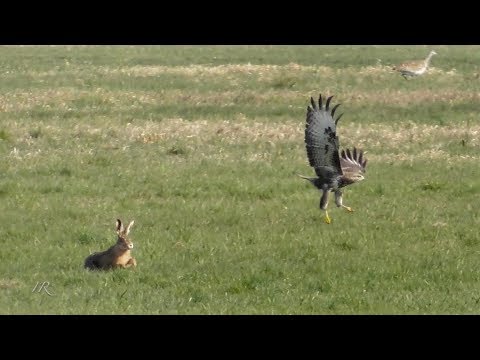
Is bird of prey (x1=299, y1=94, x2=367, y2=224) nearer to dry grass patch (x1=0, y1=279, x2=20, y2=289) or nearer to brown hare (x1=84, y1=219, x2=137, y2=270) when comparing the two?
brown hare (x1=84, y1=219, x2=137, y2=270)

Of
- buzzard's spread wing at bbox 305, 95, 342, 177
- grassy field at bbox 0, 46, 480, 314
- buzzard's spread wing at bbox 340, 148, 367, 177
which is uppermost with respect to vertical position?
buzzard's spread wing at bbox 305, 95, 342, 177

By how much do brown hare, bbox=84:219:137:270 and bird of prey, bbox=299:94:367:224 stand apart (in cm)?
243

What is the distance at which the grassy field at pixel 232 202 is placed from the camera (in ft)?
36.5

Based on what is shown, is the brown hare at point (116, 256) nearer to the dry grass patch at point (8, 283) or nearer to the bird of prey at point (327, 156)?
the dry grass patch at point (8, 283)

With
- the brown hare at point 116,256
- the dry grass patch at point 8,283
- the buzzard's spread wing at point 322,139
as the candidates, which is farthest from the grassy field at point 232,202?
the buzzard's spread wing at point 322,139

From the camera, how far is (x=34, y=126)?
22828 millimetres

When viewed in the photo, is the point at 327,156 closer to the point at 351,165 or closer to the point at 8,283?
the point at 351,165

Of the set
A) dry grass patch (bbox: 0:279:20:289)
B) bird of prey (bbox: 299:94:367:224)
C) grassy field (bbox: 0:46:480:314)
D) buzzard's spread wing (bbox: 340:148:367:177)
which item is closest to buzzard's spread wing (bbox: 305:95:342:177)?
bird of prey (bbox: 299:94:367:224)

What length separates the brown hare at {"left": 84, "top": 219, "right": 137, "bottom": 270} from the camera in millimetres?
11844

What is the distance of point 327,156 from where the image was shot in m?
13.0

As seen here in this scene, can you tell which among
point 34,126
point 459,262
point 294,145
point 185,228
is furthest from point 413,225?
point 34,126

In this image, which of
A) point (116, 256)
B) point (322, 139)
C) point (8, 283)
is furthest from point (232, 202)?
point (8, 283)

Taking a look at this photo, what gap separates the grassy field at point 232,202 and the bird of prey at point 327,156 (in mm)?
676

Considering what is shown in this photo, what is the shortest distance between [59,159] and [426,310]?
1039cm
